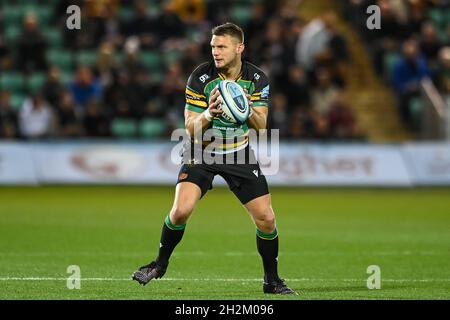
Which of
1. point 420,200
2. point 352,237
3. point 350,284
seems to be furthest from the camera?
point 420,200

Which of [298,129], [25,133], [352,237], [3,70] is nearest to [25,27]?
[3,70]

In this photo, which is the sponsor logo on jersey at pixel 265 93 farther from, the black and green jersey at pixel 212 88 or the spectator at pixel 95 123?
the spectator at pixel 95 123

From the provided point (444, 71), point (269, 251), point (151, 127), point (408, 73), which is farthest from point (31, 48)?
point (269, 251)

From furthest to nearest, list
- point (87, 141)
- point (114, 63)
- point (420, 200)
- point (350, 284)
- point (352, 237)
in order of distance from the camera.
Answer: point (114, 63), point (87, 141), point (420, 200), point (352, 237), point (350, 284)

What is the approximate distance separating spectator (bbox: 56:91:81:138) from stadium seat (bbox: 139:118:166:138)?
157 cm

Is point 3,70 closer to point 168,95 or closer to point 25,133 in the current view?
point 25,133

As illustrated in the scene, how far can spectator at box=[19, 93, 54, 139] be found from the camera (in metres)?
22.7

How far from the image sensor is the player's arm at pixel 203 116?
29.1 ft

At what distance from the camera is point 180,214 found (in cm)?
922

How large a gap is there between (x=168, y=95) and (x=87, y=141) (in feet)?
7.58

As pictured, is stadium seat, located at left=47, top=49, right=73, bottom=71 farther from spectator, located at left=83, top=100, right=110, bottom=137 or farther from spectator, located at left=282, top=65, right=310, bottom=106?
spectator, located at left=282, top=65, right=310, bottom=106

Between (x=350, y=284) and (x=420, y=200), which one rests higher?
(x=350, y=284)

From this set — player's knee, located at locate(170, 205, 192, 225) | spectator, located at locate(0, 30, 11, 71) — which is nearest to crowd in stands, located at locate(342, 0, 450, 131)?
spectator, located at locate(0, 30, 11, 71)

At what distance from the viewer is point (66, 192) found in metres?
21.6
